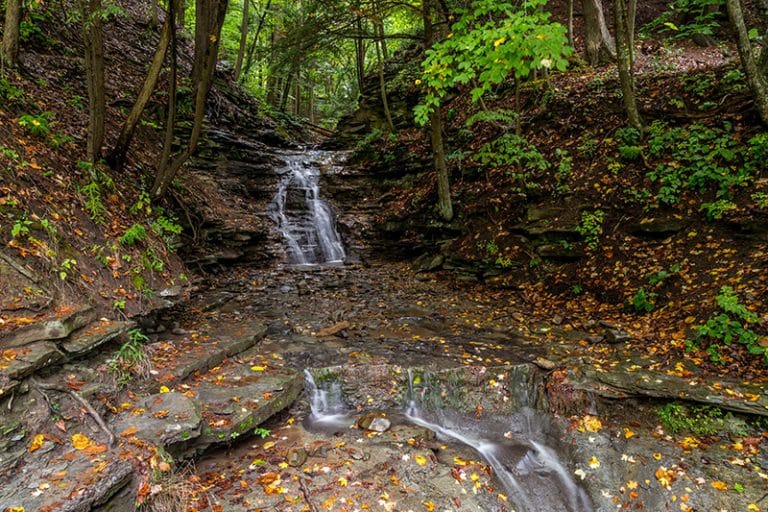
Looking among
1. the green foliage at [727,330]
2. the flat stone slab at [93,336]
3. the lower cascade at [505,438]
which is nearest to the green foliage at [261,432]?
the lower cascade at [505,438]

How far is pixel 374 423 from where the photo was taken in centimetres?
459

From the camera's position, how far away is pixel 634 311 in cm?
601

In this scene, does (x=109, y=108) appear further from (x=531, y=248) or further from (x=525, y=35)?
(x=531, y=248)

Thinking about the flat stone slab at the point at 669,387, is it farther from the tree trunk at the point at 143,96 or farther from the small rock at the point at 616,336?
the tree trunk at the point at 143,96

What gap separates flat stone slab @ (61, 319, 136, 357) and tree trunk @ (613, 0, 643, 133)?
8.70 m

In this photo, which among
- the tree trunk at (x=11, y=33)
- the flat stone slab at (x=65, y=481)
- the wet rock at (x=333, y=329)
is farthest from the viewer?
the tree trunk at (x=11, y=33)

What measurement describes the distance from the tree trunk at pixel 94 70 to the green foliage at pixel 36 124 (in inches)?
21.1

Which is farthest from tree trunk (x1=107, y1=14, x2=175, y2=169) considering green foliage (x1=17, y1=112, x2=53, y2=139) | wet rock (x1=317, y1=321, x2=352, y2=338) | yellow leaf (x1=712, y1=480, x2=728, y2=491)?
yellow leaf (x1=712, y1=480, x2=728, y2=491)

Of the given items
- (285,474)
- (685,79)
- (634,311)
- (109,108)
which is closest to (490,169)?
(685,79)

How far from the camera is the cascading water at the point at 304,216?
11.1m

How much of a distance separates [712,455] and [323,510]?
3617 millimetres

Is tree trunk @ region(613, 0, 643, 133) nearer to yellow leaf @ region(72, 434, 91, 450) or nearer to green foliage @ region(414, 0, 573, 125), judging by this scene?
green foliage @ region(414, 0, 573, 125)

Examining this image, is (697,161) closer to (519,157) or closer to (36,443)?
(519,157)

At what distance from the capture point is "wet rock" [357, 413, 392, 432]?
14.9ft
